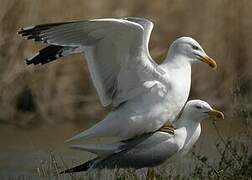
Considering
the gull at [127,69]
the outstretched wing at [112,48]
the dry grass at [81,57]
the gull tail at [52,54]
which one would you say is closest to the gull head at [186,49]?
the gull at [127,69]

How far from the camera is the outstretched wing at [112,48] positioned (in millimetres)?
8250

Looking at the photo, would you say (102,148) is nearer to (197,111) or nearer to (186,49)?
(197,111)

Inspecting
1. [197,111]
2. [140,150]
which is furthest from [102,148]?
[197,111]

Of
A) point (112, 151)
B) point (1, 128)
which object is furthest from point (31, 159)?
point (112, 151)

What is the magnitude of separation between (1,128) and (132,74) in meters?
4.77

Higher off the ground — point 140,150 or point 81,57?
point 81,57

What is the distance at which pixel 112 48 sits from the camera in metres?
8.52

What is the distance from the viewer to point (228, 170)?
8641 mm

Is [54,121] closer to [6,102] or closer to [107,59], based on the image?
[6,102]

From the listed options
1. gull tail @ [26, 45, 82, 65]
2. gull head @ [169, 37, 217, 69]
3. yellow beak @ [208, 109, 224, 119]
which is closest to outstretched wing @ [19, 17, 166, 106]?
gull tail @ [26, 45, 82, 65]

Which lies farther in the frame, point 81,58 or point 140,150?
point 81,58

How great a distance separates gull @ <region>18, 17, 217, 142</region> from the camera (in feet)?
27.2

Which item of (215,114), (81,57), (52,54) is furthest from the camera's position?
(81,57)

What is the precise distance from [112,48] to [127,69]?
24 centimetres
